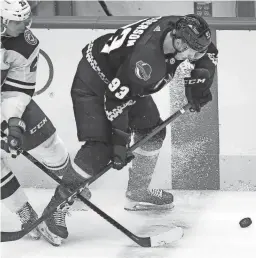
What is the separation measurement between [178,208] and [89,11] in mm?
1164

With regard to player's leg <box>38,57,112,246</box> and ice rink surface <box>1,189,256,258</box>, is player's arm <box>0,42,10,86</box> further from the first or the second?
ice rink surface <box>1,189,256,258</box>

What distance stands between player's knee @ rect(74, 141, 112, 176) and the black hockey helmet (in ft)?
1.71

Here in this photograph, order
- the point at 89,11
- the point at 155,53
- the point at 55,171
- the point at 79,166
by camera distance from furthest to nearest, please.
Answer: the point at 89,11
the point at 55,171
the point at 79,166
the point at 155,53

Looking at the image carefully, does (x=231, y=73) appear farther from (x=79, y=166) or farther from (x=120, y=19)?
(x=79, y=166)

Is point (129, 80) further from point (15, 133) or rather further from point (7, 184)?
point (7, 184)

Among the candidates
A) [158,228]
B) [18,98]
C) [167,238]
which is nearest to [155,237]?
[167,238]

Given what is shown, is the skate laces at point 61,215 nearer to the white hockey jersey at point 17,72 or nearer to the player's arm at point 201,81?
the white hockey jersey at point 17,72

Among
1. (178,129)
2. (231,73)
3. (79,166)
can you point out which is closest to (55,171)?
(79,166)

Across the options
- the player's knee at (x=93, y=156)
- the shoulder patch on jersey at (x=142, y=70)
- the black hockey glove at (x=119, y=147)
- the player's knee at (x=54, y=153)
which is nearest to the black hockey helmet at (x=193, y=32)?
the shoulder patch on jersey at (x=142, y=70)

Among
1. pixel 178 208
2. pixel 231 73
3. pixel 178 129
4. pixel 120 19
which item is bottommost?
pixel 178 208

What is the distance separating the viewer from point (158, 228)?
136 inches

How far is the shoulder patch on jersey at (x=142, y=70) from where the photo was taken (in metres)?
3.02

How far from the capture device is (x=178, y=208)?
3771mm

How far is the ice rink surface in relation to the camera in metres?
3.12
